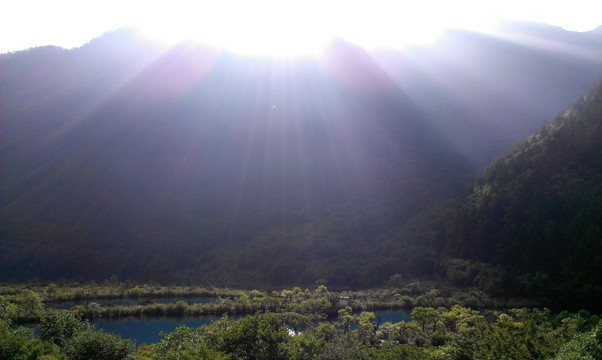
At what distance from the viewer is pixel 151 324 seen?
39.2m

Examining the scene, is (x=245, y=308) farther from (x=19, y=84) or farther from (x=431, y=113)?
(x=19, y=84)

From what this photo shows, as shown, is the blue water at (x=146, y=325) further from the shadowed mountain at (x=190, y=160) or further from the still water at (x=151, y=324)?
the shadowed mountain at (x=190, y=160)

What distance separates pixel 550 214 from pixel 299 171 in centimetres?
7079

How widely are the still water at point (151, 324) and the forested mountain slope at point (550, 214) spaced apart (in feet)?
57.7

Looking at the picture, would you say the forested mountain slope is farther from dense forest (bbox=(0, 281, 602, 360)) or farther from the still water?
the still water

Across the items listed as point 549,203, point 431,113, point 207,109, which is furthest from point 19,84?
point 549,203

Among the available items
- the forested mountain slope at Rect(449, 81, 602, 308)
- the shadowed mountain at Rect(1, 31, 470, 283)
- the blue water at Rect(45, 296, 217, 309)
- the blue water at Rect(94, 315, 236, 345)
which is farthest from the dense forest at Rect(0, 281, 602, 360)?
the shadowed mountain at Rect(1, 31, 470, 283)

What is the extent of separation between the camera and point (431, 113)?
138375 millimetres

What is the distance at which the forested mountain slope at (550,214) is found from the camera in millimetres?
46031

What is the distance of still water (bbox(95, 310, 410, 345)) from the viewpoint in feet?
116

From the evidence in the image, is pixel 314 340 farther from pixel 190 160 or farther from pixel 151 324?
pixel 190 160

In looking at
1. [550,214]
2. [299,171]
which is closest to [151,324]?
[550,214]

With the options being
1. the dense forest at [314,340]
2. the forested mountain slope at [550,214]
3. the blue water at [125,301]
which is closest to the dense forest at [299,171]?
the forested mountain slope at [550,214]

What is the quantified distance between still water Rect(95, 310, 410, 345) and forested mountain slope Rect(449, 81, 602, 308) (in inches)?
693
